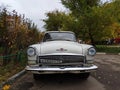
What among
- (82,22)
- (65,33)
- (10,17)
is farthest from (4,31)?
(82,22)

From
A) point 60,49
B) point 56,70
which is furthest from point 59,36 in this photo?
point 56,70

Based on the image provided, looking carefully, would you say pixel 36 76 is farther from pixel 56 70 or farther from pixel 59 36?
pixel 59 36

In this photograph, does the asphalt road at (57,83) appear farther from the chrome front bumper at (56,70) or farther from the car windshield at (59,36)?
the car windshield at (59,36)

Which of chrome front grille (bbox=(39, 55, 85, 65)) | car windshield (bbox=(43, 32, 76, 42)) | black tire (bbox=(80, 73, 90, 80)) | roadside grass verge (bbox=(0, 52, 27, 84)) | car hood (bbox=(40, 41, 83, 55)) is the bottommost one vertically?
black tire (bbox=(80, 73, 90, 80))

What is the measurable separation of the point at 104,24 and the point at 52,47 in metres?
21.3

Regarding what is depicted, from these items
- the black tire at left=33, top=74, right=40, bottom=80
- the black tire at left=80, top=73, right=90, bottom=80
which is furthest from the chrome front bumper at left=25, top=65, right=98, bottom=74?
the black tire at left=80, top=73, right=90, bottom=80

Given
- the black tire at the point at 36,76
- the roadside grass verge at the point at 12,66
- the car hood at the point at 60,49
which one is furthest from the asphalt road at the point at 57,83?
the car hood at the point at 60,49

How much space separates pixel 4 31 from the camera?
42.1 ft

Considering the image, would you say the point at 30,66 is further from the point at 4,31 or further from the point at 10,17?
the point at 10,17

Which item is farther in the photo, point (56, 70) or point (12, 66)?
point (12, 66)

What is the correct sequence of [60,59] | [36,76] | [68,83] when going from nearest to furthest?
[60,59]
[68,83]
[36,76]

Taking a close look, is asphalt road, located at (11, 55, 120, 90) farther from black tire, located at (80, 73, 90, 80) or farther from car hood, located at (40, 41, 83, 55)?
car hood, located at (40, 41, 83, 55)

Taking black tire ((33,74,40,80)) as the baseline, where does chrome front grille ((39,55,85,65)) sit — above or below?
above

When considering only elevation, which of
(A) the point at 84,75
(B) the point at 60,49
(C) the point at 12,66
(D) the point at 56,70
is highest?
(B) the point at 60,49
